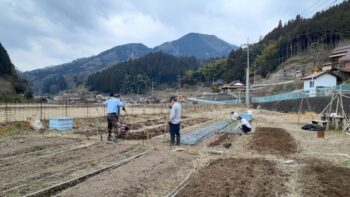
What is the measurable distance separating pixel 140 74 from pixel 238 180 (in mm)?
115778

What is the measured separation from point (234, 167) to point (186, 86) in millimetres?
104614

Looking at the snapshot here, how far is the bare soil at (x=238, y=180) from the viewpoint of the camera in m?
5.29

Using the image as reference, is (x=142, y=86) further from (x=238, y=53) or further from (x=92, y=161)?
(x=92, y=161)

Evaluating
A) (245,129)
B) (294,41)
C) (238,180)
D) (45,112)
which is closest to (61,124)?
(245,129)

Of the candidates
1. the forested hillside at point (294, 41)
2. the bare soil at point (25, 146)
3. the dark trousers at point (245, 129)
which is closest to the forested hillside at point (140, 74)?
the forested hillside at point (294, 41)

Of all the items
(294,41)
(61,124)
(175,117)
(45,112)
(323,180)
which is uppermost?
(294,41)

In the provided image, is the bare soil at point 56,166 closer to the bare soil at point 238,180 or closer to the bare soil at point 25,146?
the bare soil at point 25,146

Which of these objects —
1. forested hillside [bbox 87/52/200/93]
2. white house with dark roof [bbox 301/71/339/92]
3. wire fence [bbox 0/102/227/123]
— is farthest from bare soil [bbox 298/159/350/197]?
forested hillside [bbox 87/52/200/93]

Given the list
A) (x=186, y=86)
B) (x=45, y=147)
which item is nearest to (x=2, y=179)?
(x=45, y=147)

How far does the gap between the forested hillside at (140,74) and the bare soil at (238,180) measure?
10728 centimetres

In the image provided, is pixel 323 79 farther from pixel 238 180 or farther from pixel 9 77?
pixel 9 77

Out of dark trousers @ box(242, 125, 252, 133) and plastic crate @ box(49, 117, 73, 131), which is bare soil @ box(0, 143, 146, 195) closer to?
dark trousers @ box(242, 125, 252, 133)

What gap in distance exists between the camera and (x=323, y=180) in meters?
6.21

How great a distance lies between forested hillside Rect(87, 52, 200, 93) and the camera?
11581 cm
